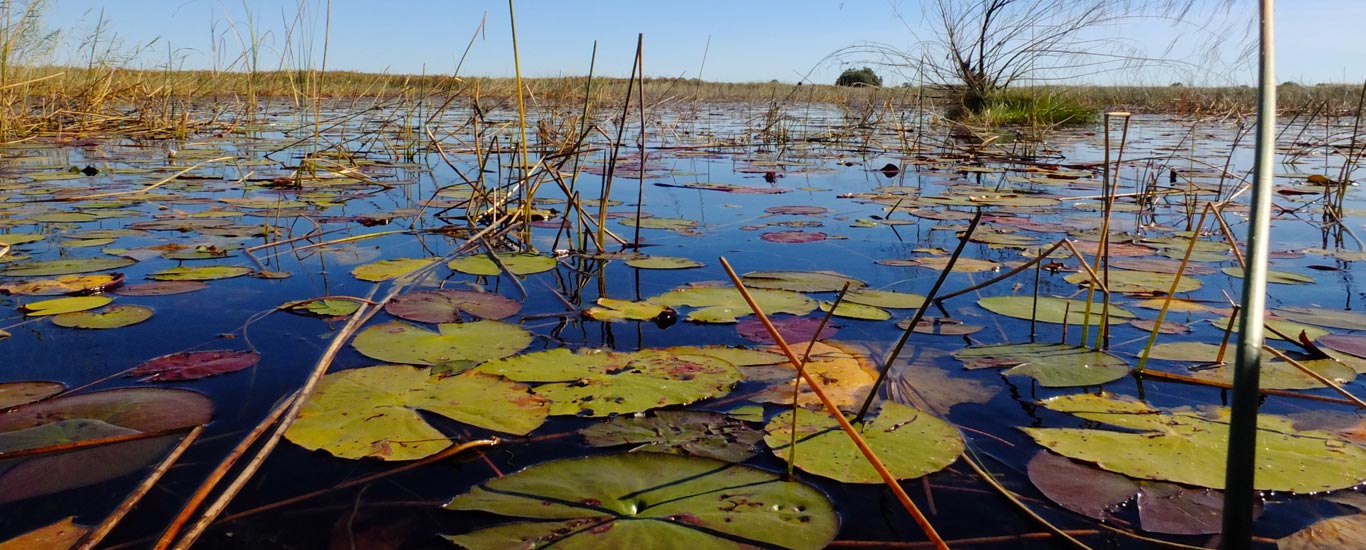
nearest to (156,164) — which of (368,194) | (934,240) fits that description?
(368,194)

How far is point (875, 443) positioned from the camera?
1002 millimetres

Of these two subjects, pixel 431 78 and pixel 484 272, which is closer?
pixel 484 272

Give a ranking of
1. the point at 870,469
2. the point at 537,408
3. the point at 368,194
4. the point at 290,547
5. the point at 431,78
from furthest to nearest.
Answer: the point at 431,78
the point at 368,194
the point at 537,408
the point at 870,469
the point at 290,547

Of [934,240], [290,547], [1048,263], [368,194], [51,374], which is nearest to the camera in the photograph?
[290,547]

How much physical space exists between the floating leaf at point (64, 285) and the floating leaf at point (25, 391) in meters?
0.60

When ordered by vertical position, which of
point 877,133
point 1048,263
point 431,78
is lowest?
point 1048,263

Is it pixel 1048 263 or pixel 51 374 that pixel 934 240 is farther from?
pixel 51 374

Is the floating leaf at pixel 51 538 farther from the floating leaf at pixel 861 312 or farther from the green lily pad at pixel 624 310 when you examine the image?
the floating leaf at pixel 861 312

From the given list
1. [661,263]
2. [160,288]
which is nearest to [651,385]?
[661,263]

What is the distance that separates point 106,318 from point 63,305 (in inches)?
5.9

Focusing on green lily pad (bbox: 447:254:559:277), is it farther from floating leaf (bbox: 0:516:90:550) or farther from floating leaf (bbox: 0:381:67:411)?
floating leaf (bbox: 0:516:90:550)

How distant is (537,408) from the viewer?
1.09 metres

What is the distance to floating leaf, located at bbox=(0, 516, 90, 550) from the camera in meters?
0.74

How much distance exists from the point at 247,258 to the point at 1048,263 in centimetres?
206
